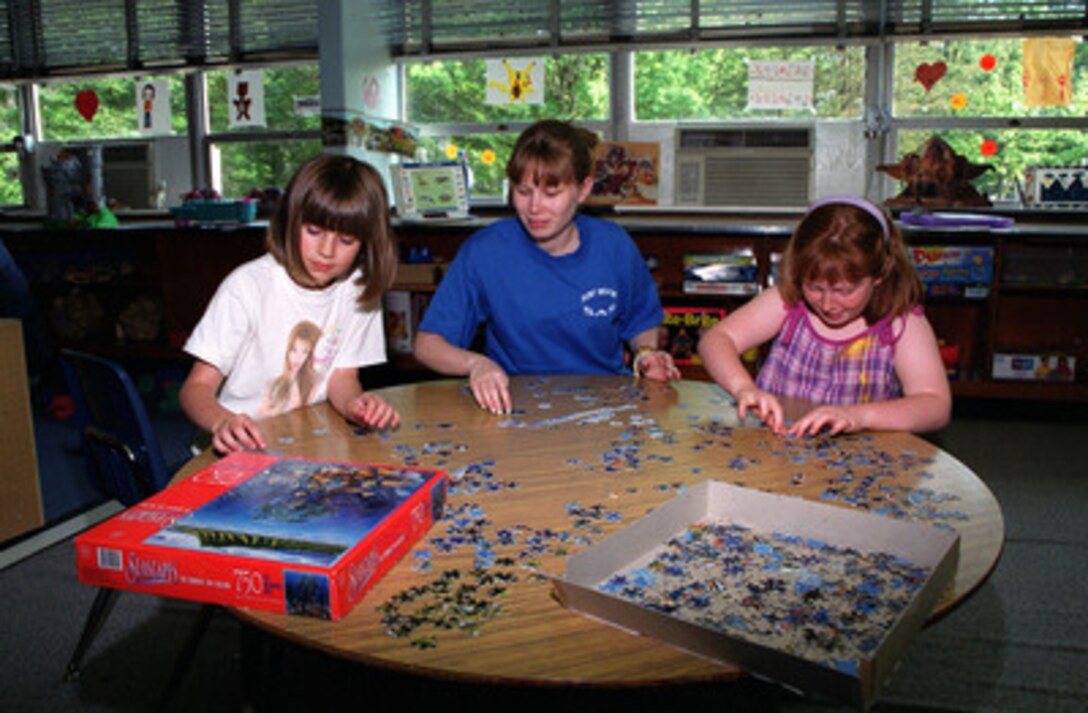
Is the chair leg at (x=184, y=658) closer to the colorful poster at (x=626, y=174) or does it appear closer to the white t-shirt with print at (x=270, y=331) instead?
the white t-shirt with print at (x=270, y=331)

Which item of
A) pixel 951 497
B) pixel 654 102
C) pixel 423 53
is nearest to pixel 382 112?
pixel 423 53

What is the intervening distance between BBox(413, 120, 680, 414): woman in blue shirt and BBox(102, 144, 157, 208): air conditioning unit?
4226 millimetres

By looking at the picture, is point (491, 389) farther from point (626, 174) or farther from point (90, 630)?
point (626, 174)

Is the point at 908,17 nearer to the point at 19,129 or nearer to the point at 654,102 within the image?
the point at 654,102

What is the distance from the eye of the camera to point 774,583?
90 centimetres

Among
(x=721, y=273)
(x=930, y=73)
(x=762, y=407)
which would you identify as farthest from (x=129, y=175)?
(x=762, y=407)

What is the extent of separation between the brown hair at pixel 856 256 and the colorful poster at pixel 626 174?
10.3 ft

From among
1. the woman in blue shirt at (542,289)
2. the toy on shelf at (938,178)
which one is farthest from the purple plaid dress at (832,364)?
the toy on shelf at (938,178)

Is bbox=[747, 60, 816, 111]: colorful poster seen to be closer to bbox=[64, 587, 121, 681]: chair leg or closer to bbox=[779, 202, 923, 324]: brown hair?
bbox=[779, 202, 923, 324]: brown hair

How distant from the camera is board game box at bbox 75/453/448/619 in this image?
80 cm

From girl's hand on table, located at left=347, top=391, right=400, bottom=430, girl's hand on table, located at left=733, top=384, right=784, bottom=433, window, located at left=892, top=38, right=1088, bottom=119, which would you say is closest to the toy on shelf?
window, located at left=892, top=38, right=1088, bottom=119

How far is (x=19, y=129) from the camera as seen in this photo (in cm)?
593

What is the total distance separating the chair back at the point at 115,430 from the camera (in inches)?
58.4

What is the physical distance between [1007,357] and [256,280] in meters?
3.42
